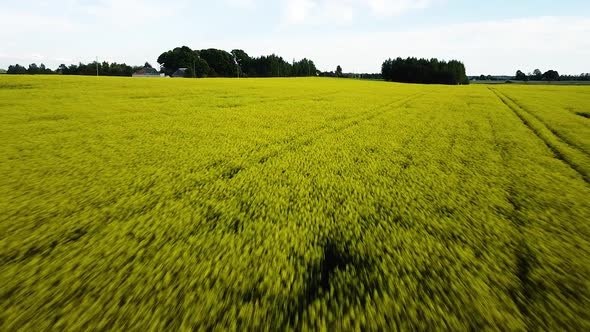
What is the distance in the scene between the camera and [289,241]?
181cm

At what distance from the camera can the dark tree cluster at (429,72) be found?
8312 cm

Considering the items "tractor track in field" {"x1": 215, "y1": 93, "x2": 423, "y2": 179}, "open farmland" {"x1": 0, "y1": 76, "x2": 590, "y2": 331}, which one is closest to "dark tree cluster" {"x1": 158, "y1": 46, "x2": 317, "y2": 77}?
"tractor track in field" {"x1": 215, "y1": 93, "x2": 423, "y2": 179}

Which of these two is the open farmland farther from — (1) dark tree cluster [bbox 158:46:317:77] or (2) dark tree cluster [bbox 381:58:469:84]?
(2) dark tree cluster [bbox 381:58:469:84]

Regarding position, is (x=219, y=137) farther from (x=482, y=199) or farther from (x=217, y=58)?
(x=217, y=58)

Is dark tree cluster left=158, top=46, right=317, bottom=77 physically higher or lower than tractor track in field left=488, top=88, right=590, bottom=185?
higher

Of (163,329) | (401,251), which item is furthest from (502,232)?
(163,329)

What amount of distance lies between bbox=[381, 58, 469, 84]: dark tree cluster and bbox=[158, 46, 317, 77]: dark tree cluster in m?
30.2

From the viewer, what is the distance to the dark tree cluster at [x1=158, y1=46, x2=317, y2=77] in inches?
3533

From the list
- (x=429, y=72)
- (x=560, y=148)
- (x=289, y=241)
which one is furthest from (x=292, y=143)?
(x=429, y=72)

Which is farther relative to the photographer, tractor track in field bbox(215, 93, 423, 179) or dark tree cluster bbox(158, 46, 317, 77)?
dark tree cluster bbox(158, 46, 317, 77)

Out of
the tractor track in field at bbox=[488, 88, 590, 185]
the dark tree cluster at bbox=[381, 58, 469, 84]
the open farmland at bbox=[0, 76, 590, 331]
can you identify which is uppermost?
the dark tree cluster at bbox=[381, 58, 469, 84]

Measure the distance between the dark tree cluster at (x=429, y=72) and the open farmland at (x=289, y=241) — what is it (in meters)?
90.5

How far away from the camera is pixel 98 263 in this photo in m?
1.58

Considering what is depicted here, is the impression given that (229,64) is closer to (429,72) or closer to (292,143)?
(429,72)
